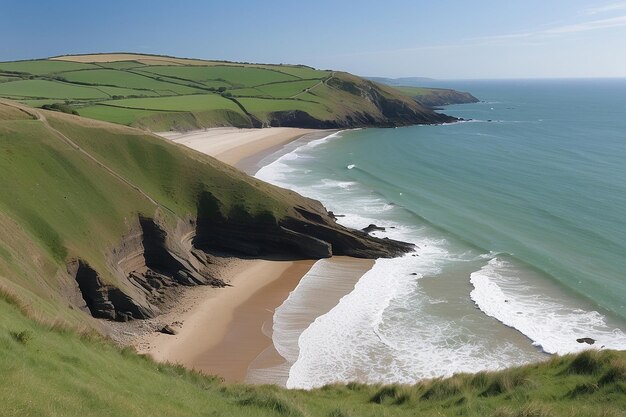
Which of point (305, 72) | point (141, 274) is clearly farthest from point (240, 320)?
point (305, 72)

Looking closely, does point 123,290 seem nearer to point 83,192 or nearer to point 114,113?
point 83,192

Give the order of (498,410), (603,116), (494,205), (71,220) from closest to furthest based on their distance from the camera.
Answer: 1. (498,410)
2. (71,220)
3. (494,205)
4. (603,116)

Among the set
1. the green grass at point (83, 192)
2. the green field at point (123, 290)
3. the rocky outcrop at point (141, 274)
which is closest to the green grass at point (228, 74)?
the green grass at point (83, 192)

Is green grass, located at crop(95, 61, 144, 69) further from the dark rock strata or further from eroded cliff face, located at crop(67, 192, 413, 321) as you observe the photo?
the dark rock strata

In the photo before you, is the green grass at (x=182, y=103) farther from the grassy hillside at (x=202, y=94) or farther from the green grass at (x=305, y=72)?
the green grass at (x=305, y=72)

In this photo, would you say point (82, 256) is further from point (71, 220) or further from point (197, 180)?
point (197, 180)

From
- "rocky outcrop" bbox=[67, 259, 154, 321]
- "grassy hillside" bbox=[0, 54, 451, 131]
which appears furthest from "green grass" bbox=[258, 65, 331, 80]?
"rocky outcrop" bbox=[67, 259, 154, 321]

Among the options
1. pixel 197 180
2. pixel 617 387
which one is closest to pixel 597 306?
pixel 617 387
